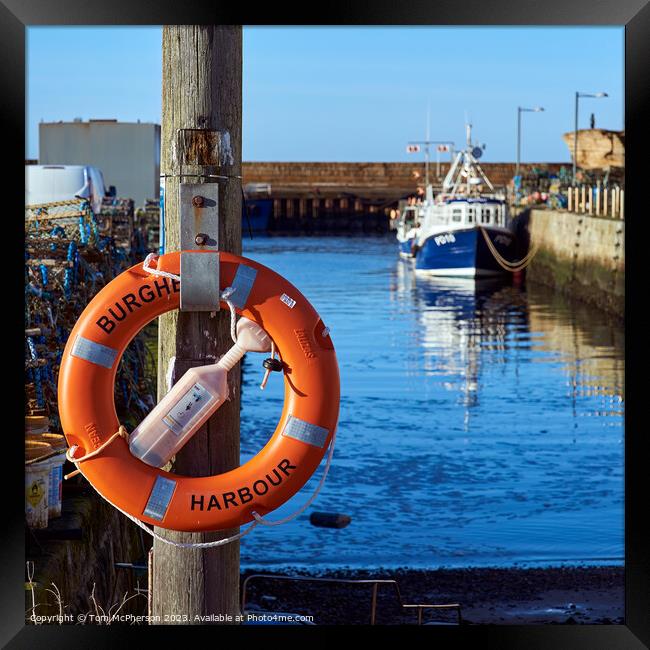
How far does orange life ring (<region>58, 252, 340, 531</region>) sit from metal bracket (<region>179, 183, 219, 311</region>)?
0.12ft

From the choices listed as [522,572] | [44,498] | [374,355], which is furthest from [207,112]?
[374,355]

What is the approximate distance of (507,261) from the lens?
36156 mm

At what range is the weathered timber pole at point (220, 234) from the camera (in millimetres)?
3514

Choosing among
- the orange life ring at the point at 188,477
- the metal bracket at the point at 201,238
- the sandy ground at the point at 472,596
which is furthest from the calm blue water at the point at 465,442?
the metal bracket at the point at 201,238

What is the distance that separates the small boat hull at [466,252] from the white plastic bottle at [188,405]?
3134 centimetres

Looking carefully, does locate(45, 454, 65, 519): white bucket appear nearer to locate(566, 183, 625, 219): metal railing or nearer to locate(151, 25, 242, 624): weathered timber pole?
locate(151, 25, 242, 624): weathered timber pole

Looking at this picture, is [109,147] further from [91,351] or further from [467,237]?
[91,351]

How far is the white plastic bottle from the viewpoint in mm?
3514

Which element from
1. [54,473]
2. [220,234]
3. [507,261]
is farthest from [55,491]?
[507,261]

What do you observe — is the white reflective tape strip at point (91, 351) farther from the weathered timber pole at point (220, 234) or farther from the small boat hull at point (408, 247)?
the small boat hull at point (408, 247)

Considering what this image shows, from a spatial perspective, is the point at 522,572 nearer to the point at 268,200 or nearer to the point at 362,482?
the point at 362,482

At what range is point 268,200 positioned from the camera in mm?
59094

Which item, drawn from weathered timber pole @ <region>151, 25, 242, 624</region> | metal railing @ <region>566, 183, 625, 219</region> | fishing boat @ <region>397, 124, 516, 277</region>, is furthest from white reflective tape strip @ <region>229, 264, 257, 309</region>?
fishing boat @ <region>397, 124, 516, 277</region>

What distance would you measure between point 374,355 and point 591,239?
30.5ft
